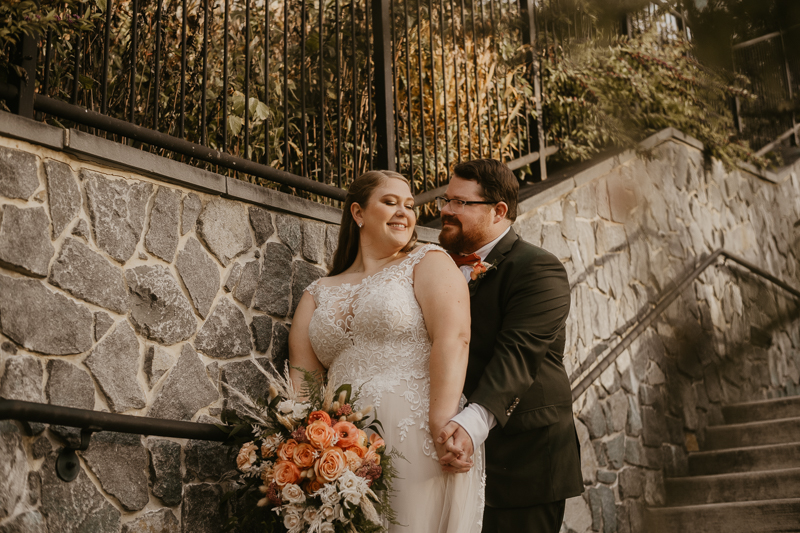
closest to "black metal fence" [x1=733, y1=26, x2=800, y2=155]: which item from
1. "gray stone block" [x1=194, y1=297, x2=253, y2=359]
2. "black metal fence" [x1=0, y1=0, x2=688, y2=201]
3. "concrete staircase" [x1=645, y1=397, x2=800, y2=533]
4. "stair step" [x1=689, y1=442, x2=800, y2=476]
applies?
"black metal fence" [x1=0, y1=0, x2=688, y2=201]

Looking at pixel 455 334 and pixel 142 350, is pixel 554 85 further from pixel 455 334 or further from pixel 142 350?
pixel 142 350

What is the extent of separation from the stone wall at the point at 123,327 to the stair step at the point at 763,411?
4086mm

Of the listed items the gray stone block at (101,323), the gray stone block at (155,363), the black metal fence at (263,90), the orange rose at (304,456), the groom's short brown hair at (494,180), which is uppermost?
the black metal fence at (263,90)

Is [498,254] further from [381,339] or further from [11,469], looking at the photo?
[11,469]

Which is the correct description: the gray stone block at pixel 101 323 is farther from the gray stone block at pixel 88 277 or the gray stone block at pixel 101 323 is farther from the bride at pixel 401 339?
the bride at pixel 401 339

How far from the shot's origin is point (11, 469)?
1901 millimetres

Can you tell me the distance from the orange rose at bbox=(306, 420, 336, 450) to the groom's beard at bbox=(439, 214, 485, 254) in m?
1.18

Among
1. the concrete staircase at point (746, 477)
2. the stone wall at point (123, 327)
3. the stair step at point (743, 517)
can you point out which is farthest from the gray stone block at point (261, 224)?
the stair step at point (743, 517)

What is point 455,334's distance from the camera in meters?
2.42

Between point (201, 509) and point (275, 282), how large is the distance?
0.92 m

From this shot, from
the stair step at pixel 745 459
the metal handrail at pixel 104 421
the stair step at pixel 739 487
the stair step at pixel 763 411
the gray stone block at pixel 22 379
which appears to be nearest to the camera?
the metal handrail at pixel 104 421

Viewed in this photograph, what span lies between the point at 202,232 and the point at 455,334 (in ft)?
3.34

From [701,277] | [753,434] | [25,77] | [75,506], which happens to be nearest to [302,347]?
[75,506]

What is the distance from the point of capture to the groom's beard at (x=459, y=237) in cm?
299
